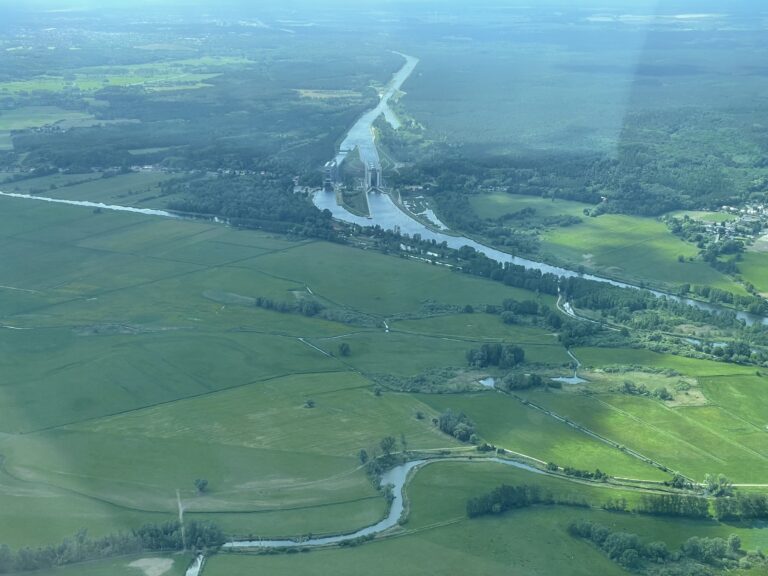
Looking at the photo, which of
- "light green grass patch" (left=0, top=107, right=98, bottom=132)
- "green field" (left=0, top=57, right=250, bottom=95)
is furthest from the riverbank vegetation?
"green field" (left=0, top=57, right=250, bottom=95)

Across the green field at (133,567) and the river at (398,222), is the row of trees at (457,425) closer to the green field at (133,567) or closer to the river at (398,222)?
the green field at (133,567)

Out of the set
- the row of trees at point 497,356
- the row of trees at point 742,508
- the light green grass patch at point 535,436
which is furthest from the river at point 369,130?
the row of trees at point 742,508

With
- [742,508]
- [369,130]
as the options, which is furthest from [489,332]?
[369,130]

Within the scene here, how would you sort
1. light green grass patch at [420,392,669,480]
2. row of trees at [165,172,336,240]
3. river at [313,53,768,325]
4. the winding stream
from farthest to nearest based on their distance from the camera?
1. row of trees at [165,172,336,240]
2. river at [313,53,768,325]
3. light green grass patch at [420,392,669,480]
4. the winding stream

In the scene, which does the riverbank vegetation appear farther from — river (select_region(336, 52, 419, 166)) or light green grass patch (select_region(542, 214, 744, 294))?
river (select_region(336, 52, 419, 166))

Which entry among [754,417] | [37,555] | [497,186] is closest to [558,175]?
[497,186]

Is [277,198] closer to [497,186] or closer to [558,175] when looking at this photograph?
[497,186]
